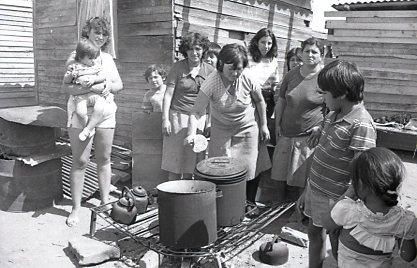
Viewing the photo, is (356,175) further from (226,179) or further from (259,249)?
(259,249)

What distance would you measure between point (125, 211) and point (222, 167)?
1.07m

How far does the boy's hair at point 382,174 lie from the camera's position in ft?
6.84

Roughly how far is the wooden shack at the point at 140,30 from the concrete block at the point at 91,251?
359cm

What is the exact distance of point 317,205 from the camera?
9.51 feet

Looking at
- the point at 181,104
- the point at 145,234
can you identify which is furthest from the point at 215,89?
the point at 145,234

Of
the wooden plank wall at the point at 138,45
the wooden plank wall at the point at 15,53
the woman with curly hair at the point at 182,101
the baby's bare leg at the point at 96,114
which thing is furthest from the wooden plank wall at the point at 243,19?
the wooden plank wall at the point at 15,53

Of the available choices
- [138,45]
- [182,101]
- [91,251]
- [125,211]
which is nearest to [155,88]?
[182,101]

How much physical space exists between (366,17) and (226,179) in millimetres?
8085

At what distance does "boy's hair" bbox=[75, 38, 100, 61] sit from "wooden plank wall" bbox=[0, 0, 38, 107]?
314 inches

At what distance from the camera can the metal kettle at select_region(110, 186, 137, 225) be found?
3.95 meters

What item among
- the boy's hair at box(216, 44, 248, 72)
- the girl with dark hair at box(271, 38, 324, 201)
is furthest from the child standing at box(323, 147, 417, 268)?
the boy's hair at box(216, 44, 248, 72)

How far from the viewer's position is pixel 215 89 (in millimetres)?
4137

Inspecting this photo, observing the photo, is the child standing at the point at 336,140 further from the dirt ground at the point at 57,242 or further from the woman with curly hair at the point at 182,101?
the woman with curly hair at the point at 182,101

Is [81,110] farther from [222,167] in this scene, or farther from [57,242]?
[222,167]
